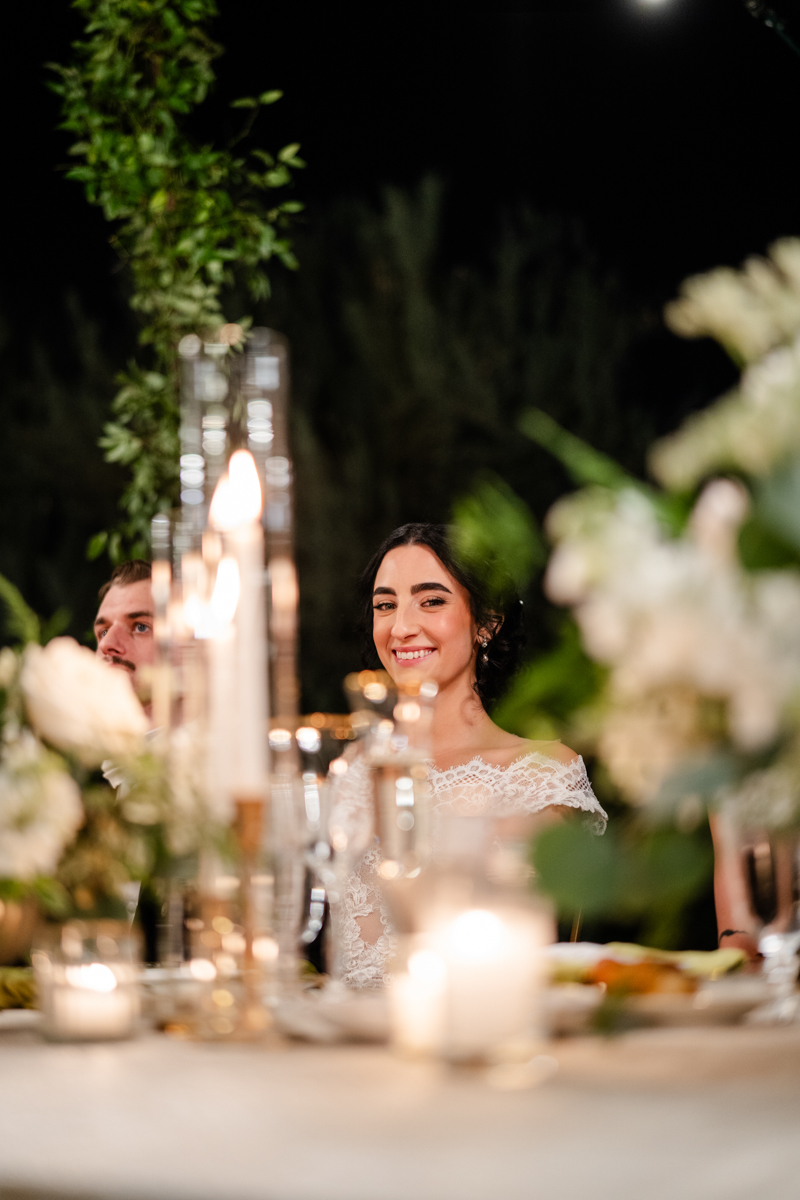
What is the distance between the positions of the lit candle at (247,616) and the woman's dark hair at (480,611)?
1573 mm

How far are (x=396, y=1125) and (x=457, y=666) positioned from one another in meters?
2.03

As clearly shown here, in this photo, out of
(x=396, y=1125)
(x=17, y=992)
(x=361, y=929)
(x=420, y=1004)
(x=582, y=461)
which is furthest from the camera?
(x=361, y=929)

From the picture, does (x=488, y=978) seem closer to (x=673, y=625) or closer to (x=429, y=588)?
(x=673, y=625)

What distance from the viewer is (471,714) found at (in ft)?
9.09

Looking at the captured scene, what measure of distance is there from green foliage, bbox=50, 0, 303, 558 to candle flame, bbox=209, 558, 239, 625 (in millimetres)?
1759

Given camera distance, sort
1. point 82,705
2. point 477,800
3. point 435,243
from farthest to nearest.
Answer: point 435,243 → point 477,800 → point 82,705

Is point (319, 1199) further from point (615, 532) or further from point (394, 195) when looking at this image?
point (394, 195)

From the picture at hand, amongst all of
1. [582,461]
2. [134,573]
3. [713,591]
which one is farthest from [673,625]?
[134,573]

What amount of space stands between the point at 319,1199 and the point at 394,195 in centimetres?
409

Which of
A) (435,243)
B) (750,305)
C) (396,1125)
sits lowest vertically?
(396,1125)

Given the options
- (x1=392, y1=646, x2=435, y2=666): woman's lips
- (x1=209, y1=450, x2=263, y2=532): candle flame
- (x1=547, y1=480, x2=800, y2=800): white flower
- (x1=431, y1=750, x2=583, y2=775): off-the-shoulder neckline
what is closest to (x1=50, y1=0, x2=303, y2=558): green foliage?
(x1=392, y1=646, x2=435, y2=666): woman's lips

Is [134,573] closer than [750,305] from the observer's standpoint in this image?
No

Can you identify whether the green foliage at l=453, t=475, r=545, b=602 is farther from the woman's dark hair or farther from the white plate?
the woman's dark hair

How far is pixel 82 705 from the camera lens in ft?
3.23
